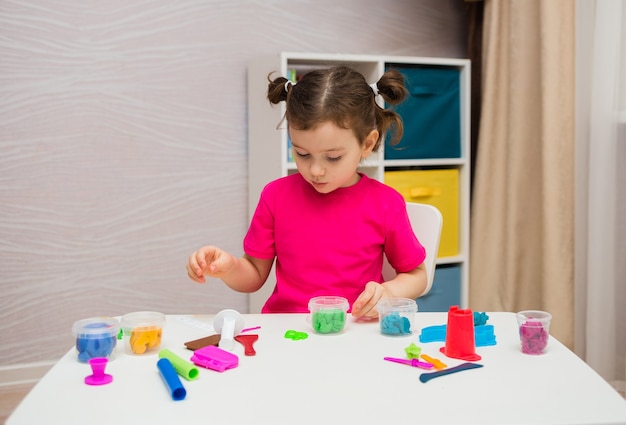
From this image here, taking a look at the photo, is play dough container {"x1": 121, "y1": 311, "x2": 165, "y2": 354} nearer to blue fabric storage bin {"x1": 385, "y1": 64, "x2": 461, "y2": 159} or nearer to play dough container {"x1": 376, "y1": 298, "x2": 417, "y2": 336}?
play dough container {"x1": 376, "y1": 298, "x2": 417, "y2": 336}

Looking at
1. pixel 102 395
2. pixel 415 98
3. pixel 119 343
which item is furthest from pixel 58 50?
pixel 102 395

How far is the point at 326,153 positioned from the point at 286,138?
1120 millimetres

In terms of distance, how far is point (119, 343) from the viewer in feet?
3.82

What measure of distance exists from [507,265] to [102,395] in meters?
2.20

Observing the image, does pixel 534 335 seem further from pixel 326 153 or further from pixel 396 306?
pixel 326 153

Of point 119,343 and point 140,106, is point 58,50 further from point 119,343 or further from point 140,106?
point 119,343

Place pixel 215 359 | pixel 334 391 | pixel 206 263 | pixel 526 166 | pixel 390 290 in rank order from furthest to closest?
A: pixel 526 166
pixel 390 290
pixel 206 263
pixel 215 359
pixel 334 391

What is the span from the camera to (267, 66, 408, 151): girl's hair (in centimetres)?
145

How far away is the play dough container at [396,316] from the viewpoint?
1201 mm

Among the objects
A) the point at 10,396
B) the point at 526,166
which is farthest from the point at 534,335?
the point at 10,396

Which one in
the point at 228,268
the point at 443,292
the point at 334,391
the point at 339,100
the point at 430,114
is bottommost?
the point at 443,292

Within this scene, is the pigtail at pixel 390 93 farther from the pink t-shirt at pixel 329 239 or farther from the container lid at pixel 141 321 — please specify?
the container lid at pixel 141 321

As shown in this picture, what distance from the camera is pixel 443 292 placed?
112 inches

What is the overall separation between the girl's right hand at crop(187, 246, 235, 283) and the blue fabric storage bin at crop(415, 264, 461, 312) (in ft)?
5.03
